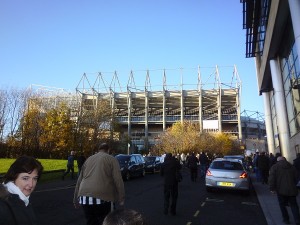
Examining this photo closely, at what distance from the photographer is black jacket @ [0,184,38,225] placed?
6.23 ft

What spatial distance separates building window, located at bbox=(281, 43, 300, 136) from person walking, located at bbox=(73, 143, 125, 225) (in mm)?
16229

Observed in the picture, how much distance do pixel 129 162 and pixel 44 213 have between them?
12.8m

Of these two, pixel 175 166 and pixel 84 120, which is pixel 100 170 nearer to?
pixel 175 166

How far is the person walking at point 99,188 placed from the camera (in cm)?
506

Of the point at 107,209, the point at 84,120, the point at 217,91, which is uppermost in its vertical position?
the point at 217,91

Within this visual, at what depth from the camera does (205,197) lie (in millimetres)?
13242

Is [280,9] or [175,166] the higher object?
[280,9]

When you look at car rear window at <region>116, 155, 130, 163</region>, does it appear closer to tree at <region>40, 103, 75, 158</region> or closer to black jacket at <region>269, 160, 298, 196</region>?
black jacket at <region>269, 160, 298, 196</region>

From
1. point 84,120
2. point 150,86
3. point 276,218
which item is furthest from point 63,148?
point 150,86

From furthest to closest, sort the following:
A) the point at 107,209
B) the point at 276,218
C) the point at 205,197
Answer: the point at 205,197 < the point at 276,218 < the point at 107,209

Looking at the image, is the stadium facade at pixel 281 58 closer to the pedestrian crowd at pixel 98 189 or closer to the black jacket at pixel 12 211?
the pedestrian crowd at pixel 98 189

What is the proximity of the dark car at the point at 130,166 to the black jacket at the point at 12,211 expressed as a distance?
61.8 ft

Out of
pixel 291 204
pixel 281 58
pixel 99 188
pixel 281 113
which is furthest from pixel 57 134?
pixel 99 188

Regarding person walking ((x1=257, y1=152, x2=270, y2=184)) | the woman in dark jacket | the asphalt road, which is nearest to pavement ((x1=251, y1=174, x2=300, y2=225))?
the asphalt road
